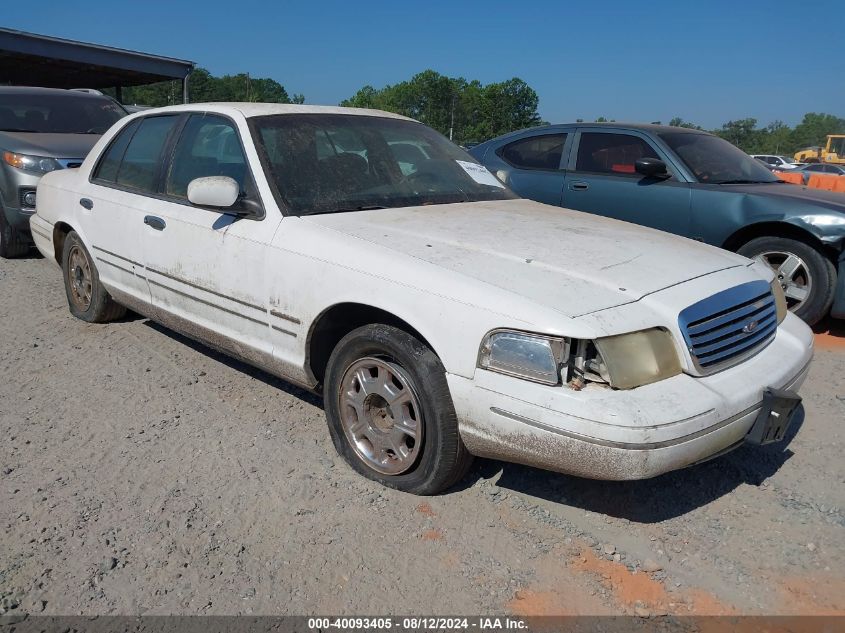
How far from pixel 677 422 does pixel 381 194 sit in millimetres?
1940

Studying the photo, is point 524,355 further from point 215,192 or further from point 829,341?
point 829,341

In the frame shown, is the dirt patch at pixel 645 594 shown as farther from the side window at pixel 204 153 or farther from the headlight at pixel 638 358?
the side window at pixel 204 153

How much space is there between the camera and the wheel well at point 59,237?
5.06 m

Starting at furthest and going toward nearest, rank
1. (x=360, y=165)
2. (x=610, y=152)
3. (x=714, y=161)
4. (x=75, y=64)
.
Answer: (x=75, y=64), (x=610, y=152), (x=714, y=161), (x=360, y=165)

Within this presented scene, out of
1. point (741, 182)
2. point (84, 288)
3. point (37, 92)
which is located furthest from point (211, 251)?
point (37, 92)

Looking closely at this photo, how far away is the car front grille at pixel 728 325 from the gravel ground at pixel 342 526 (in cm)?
67

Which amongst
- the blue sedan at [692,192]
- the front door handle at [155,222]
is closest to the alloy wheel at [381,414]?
A: the front door handle at [155,222]

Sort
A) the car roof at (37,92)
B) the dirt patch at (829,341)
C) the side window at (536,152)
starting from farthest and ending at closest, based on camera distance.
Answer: the car roof at (37,92)
the side window at (536,152)
the dirt patch at (829,341)

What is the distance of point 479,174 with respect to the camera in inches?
170

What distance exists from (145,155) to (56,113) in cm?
500

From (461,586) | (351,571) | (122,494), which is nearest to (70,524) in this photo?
(122,494)

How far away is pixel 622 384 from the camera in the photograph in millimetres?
2432

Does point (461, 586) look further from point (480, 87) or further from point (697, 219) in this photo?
point (480, 87)

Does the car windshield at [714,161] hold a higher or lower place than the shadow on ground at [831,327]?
higher
